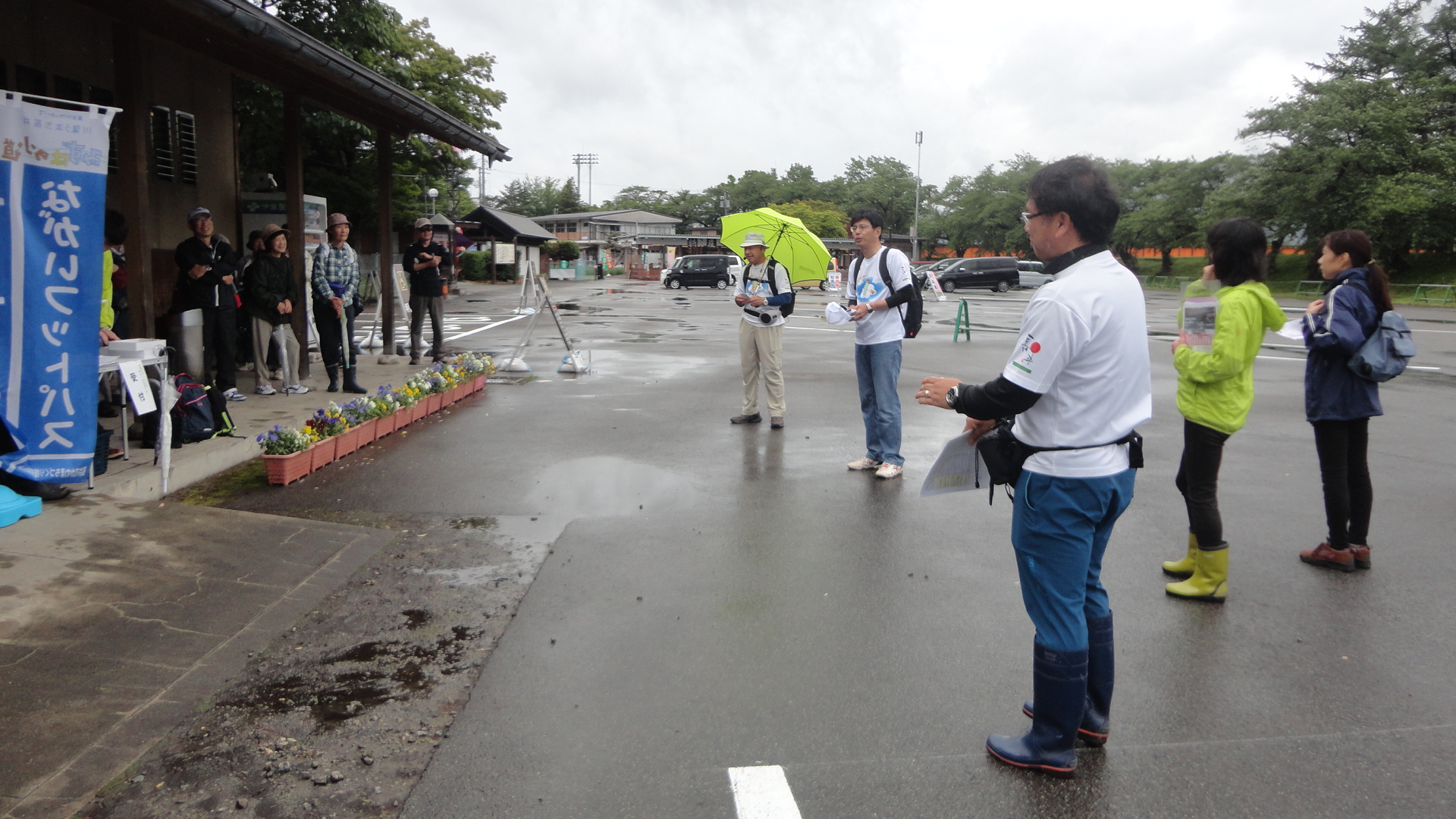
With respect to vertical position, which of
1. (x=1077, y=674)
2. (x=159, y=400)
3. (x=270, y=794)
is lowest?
(x=270, y=794)

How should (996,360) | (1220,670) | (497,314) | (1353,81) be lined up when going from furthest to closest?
(1353,81) → (497,314) → (996,360) → (1220,670)

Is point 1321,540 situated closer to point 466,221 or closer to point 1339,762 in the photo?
point 1339,762

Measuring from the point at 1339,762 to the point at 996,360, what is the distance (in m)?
12.4

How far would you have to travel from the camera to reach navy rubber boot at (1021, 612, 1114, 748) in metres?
3.09

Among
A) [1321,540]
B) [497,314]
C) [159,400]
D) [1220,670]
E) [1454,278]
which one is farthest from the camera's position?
[1454,278]

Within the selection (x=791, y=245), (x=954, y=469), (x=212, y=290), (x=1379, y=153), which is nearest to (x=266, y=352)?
(x=212, y=290)

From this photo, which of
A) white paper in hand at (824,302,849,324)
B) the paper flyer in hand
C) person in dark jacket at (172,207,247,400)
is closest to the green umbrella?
white paper in hand at (824,302,849,324)

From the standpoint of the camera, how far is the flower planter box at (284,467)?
247 inches

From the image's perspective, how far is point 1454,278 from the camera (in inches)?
1542

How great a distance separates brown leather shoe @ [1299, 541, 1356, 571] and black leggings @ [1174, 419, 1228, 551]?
959 millimetres

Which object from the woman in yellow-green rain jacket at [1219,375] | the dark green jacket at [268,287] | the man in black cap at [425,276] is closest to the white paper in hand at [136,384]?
the dark green jacket at [268,287]

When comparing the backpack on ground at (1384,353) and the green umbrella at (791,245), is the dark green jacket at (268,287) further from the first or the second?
the backpack on ground at (1384,353)

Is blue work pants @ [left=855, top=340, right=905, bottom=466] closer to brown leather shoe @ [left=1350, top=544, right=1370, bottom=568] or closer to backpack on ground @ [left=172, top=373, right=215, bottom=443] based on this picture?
brown leather shoe @ [left=1350, top=544, right=1370, bottom=568]

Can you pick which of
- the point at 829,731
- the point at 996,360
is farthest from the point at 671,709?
the point at 996,360
